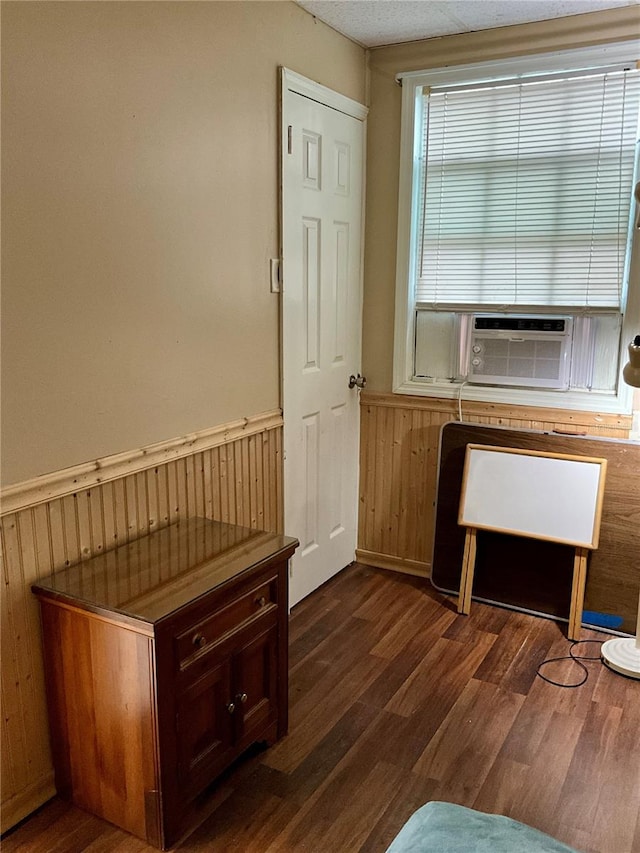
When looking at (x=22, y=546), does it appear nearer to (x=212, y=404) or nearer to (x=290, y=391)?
(x=212, y=404)

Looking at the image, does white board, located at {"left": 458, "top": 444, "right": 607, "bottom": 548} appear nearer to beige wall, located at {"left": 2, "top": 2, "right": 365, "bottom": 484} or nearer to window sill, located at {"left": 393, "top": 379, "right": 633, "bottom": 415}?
window sill, located at {"left": 393, "top": 379, "right": 633, "bottom": 415}

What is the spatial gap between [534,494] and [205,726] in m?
1.76

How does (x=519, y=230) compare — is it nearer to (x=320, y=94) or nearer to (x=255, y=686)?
(x=320, y=94)

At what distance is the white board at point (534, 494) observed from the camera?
9.86ft

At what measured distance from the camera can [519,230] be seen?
322 centimetres

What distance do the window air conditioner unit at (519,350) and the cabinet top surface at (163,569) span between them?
153 cm

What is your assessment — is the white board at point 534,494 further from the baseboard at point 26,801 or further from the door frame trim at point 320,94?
the baseboard at point 26,801

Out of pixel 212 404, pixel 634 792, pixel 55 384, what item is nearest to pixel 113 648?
pixel 55 384

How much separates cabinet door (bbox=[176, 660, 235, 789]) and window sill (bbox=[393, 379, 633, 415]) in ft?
6.10

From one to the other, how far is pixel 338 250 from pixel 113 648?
2.14 m

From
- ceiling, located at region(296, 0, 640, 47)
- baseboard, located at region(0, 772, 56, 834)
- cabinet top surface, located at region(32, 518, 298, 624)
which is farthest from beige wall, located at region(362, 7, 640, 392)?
baseboard, located at region(0, 772, 56, 834)

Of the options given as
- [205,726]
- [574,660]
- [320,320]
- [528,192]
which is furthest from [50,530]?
[528,192]

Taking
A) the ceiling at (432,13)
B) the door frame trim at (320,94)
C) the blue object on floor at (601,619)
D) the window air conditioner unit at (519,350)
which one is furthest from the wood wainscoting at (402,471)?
the ceiling at (432,13)

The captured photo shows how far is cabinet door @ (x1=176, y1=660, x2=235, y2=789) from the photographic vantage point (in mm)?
1914
